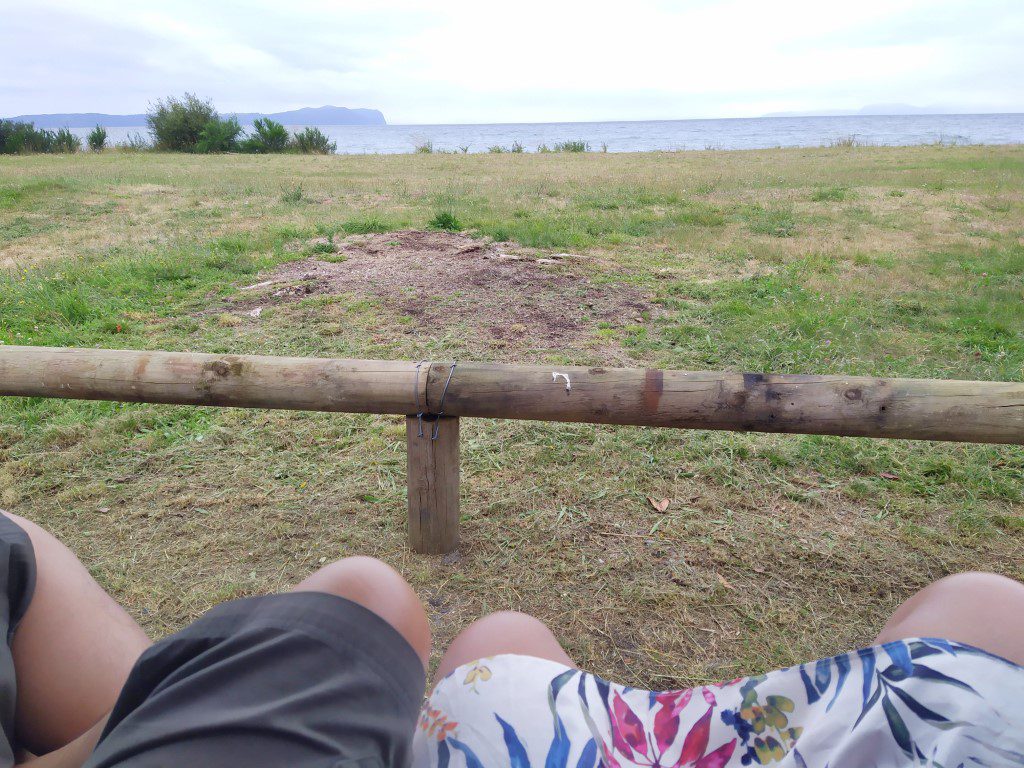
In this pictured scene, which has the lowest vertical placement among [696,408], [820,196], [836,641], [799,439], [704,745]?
[836,641]

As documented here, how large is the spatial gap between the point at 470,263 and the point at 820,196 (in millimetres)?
5754

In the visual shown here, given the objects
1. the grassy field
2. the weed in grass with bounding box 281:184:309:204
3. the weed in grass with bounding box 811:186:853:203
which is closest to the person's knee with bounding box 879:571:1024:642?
the grassy field

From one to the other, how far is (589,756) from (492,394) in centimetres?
126

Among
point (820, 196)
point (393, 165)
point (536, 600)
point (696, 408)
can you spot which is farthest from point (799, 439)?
point (393, 165)

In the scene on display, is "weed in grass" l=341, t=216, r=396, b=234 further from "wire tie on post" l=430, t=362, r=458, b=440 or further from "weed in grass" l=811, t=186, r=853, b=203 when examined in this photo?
"weed in grass" l=811, t=186, r=853, b=203

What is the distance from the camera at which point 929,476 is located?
2.96m

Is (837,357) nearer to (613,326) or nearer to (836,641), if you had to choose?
(613,326)

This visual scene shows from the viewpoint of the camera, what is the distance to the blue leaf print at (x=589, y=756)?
989 mm

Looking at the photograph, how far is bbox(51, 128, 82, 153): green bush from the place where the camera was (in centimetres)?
2011

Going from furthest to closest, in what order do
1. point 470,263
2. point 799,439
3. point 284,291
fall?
point 470,263 < point 284,291 < point 799,439

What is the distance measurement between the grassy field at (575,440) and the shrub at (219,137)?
16.0 metres

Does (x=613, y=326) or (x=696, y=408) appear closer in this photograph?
(x=696, y=408)

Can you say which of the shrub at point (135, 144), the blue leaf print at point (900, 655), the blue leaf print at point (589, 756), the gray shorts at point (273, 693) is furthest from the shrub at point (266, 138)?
the blue leaf print at point (900, 655)

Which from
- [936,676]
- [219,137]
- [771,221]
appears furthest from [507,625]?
[219,137]
